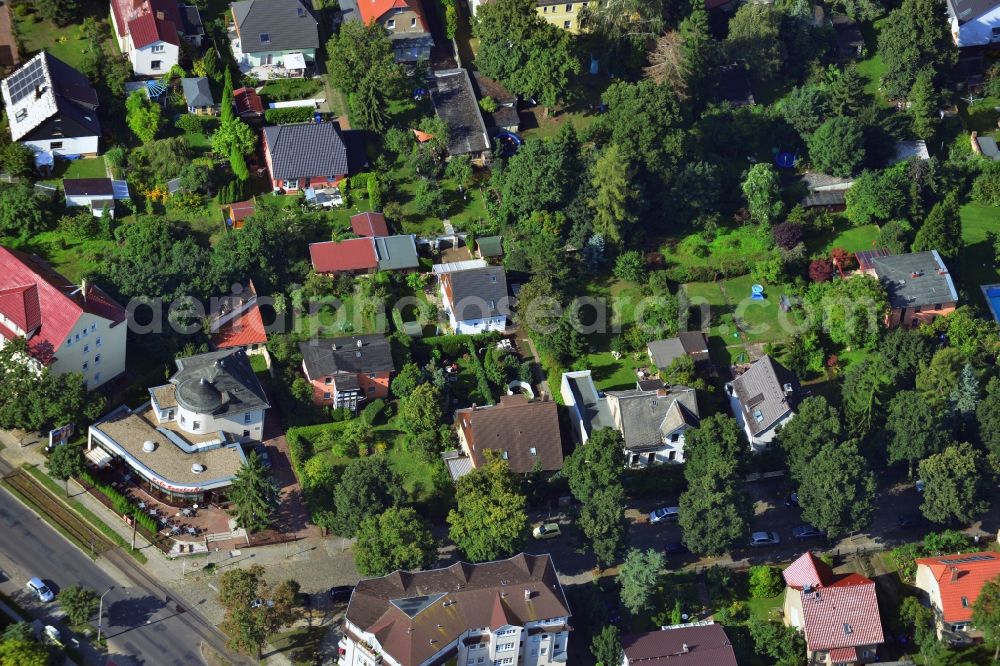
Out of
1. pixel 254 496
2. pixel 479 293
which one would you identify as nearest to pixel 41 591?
pixel 254 496

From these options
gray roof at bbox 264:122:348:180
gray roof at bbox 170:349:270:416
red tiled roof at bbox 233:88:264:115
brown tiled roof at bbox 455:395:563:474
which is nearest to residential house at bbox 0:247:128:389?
gray roof at bbox 170:349:270:416

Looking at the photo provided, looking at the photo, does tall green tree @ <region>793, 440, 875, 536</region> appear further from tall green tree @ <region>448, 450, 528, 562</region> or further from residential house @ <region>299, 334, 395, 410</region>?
residential house @ <region>299, 334, 395, 410</region>

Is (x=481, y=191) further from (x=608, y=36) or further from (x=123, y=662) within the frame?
(x=123, y=662)

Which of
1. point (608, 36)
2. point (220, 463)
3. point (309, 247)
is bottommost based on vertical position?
point (220, 463)

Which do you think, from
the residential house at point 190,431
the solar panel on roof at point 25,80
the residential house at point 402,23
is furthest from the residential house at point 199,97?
the residential house at point 190,431

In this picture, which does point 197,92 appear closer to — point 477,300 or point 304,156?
point 304,156

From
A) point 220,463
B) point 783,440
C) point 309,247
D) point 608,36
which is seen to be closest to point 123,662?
point 220,463
